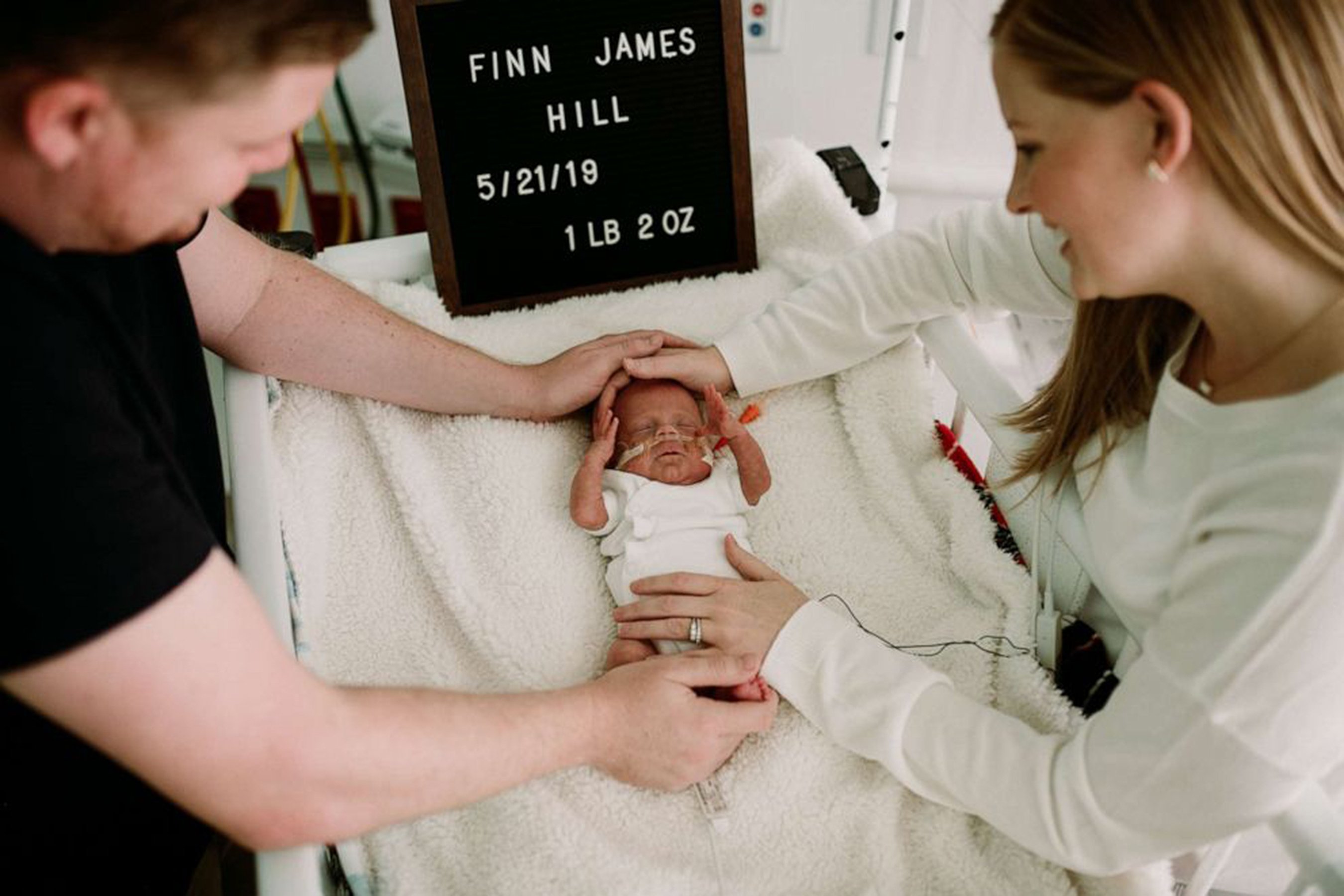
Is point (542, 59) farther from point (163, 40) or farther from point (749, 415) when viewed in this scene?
point (163, 40)

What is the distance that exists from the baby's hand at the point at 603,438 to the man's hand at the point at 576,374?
0.11ft

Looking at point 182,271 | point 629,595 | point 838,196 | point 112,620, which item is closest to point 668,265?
point 838,196

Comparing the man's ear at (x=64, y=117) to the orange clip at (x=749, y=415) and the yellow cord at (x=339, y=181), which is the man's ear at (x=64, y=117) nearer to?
A: the orange clip at (x=749, y=415)

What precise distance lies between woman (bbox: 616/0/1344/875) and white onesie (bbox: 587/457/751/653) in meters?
0.19

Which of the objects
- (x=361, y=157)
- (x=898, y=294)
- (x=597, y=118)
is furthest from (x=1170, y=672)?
(x=361, y=157)

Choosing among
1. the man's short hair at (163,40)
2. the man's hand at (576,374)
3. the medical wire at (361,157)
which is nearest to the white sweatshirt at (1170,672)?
the man's hand at (576,374)

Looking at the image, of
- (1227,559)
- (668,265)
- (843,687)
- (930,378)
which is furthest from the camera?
(668,265)

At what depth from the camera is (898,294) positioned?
1.30 meters

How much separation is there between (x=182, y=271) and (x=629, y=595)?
0.58m

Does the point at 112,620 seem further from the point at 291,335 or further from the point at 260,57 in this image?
the point at 291,335

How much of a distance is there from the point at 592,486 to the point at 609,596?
13 cm

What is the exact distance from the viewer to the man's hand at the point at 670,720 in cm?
97

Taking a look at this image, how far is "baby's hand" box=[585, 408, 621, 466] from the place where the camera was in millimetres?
1280

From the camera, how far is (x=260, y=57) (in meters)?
0.65
